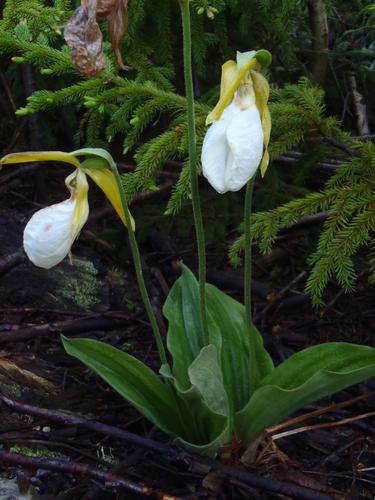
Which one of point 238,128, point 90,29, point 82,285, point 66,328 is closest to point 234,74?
point 238,128

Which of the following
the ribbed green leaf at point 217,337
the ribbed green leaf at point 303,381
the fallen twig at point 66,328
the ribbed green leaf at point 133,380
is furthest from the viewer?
the fallen twig at point 66,328

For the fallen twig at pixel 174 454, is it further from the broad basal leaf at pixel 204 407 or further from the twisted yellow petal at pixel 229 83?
the twisted yellow petal at pixel 229 83

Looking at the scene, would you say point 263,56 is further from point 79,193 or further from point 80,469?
point 80,469

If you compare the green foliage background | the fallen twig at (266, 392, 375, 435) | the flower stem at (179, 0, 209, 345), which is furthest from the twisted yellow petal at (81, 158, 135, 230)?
the fallen twig at (266, 392, 375, 435)

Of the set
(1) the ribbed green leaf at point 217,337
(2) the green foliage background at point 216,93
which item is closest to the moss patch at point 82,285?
(2) the green foliage background at point 216,93

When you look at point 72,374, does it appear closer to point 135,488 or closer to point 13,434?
point 13,434

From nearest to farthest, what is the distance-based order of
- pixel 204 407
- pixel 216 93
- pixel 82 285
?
pixel 204 407, pixel 216 93, pixel 82 285
